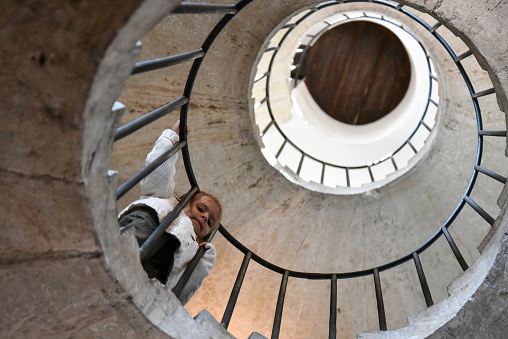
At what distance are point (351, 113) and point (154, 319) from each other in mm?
10015

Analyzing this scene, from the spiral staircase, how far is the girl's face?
0.28 meters

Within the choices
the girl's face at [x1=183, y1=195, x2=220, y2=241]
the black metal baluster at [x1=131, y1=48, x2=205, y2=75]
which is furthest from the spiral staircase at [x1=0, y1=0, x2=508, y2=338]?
A: the girl's face at [x1=183, y1=195, x2=220, y2=241]

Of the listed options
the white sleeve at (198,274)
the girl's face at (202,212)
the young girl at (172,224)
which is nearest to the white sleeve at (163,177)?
the young girl at (172,224)

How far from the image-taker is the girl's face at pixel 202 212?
9.75ft

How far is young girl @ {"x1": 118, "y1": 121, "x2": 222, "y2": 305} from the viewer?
2590 mm

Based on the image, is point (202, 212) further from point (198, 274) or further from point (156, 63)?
point (156, 63)

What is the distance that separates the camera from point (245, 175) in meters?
5.78

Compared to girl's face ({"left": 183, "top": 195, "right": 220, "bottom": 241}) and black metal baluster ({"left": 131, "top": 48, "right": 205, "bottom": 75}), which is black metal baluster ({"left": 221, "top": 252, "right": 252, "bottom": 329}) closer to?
girl's face ({"left": 183, "top": 195, "right": 220, "bottom": 241})

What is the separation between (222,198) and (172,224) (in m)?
3.10

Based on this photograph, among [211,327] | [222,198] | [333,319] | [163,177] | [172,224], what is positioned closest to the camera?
[211,327]

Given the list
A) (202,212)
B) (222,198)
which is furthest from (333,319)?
(222,198)

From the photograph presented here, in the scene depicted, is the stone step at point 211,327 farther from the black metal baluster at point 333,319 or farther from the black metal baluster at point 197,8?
the black metal baluster at point 197,8

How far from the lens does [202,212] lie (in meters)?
2.98

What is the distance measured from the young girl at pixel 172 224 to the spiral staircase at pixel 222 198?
0.83 feet
